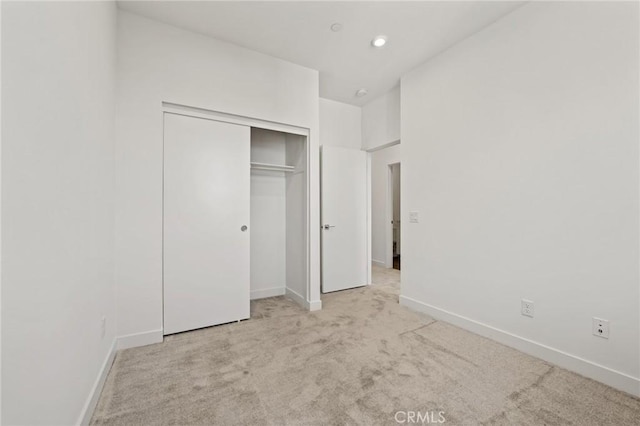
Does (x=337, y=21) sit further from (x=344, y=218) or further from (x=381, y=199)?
(x=381, y=199)

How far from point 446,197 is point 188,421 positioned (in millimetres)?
2699

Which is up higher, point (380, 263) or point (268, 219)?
point (268, 219)

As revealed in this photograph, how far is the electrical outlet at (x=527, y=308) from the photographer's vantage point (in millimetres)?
2104

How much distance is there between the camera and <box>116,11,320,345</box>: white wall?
219 centimetres

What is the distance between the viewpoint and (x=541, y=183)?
2.05m

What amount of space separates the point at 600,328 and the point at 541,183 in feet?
3.40

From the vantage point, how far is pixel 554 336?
1.98 m

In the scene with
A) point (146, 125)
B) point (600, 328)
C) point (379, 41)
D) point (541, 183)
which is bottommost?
point (600, 328)

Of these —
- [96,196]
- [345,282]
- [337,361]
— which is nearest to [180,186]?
[96,196]

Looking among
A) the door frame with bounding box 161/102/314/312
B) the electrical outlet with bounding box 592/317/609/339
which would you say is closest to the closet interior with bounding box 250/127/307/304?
the door frame with bounding box 161/102/314/312

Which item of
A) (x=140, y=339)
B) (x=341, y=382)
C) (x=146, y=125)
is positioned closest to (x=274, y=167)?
(x=146, y=125)

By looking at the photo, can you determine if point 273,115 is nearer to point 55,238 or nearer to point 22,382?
point 55,238

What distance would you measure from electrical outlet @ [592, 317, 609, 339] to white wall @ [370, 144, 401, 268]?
144 inches

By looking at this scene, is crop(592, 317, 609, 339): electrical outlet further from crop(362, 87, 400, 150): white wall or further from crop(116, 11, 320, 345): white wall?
crop(116, 11, 320, 345): white wall
